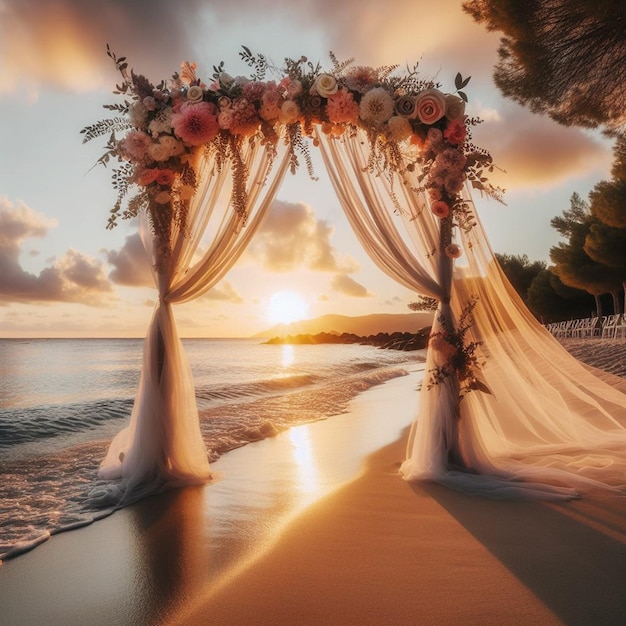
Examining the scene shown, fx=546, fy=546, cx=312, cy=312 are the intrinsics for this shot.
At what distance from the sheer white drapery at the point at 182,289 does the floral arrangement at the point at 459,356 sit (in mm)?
1786

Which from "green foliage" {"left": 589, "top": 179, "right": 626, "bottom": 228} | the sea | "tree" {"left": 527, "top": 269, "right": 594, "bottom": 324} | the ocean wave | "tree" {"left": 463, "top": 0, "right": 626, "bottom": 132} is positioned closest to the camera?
the sea

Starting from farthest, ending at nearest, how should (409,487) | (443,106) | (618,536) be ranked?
1. (443,106)
2. (409,487)
3. (618,536)

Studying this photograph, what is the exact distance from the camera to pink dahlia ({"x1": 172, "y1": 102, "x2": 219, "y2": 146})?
14.0 feet

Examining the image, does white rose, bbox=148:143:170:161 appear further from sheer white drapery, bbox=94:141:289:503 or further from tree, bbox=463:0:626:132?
tree, bbox=463:0:626:132

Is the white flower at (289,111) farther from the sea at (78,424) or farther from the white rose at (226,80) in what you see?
the sea at (78,424)

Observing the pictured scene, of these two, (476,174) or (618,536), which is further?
(476,174)

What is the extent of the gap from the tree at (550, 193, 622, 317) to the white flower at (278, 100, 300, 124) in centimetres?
2383

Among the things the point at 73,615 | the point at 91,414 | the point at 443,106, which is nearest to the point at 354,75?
the point at 443,106

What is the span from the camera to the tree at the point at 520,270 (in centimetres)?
3918

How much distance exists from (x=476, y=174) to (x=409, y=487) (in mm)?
2457

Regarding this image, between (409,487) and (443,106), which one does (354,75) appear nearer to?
(443,106)

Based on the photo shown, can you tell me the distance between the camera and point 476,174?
14.2 feet

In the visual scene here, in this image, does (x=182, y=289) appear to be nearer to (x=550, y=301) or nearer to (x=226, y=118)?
(x=226, y=118)

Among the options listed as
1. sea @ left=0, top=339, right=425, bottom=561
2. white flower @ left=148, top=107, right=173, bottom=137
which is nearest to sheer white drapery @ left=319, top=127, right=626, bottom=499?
white flower @ left=148, top=107, right=173, bottom=137
